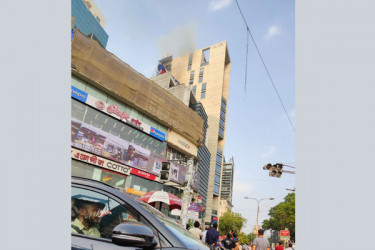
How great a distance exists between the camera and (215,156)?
5044 cm

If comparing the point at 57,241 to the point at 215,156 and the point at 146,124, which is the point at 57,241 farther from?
the point at 215,156

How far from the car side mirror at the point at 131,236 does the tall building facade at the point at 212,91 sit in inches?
1797

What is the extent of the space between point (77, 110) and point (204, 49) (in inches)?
1875

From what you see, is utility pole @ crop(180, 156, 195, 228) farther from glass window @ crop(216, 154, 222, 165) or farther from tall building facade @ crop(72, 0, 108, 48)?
tall building facade @ crop(72, 0, 108, 48)

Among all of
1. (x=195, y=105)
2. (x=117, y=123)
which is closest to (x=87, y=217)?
(x=117, y=123)

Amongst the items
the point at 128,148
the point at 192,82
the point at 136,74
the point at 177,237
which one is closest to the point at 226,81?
the point at 192,82

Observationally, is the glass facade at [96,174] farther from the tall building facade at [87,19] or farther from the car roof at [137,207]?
the tall building facade at [87,19]

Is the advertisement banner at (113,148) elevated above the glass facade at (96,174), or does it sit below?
above

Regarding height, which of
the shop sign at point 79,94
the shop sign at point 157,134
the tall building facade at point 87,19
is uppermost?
the tall building facade at point 87,19

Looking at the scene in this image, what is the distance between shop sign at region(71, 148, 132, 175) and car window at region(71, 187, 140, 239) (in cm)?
1709

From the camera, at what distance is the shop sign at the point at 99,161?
59.8 feet

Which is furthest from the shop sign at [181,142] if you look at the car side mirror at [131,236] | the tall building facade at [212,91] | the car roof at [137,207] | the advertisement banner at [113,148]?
the car side mirror at [131,236]

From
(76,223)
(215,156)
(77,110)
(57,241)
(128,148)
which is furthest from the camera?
(215,156)

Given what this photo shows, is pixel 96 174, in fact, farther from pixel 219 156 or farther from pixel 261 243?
pixel 219 156
